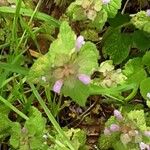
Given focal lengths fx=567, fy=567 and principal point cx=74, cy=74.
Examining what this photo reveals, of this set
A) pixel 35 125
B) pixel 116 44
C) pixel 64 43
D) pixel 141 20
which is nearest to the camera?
pixel 64 43

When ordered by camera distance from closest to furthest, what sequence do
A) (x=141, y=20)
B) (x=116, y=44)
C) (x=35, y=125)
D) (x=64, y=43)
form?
(x=64, y=43) → (x=35, y=125) → (x=141, y=20) → (x=116, y=44)

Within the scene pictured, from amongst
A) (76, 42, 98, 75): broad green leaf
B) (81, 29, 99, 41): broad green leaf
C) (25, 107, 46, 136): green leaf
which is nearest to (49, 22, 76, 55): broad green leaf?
(76, 42, 98, 75): broad green leaf

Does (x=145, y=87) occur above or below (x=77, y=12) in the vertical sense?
below

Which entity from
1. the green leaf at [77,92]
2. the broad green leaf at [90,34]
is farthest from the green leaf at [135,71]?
the green leaf at [77,92]

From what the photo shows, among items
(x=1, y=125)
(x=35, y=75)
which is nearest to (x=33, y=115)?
(x=1, y=125)

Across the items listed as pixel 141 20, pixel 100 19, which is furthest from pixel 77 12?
pixel 141 20

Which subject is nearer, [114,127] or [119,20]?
[114,127]

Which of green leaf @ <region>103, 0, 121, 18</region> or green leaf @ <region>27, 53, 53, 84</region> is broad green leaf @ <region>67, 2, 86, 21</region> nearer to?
green leaf @ <region>103, 0, 121, 18</region>

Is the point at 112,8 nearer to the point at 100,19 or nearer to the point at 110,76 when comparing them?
the point at 100,19
